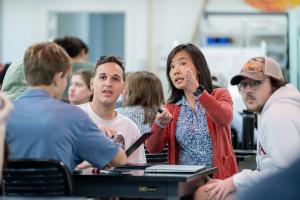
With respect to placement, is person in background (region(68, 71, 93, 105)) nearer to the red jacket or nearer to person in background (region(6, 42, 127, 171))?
the red jacket

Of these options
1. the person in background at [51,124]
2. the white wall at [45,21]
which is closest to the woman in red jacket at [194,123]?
the person in background at [51,124]

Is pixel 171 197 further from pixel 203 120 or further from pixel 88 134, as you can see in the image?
pixel 203 120

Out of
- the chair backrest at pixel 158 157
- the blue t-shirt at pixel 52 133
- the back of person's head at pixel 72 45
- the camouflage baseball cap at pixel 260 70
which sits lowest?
the chair backrest at pixel 158 157

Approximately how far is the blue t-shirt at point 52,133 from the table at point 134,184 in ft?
0.31

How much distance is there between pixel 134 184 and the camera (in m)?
2.46

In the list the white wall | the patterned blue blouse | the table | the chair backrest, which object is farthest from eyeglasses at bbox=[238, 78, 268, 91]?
the white wall

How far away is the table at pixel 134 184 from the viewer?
242 centimetres

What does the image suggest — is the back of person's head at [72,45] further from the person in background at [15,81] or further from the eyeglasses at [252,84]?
the eyeglasses at [252,84]

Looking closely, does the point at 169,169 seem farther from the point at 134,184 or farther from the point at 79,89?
the point at 79,89

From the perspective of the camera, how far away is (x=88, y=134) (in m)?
2.39

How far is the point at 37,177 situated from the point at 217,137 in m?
1.18

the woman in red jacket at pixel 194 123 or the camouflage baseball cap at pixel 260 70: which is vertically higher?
the camouflage baseball cap at pixel 260 70

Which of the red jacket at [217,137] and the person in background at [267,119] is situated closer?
the person in background at [267,119]

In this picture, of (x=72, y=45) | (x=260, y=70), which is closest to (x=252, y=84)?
(x=260, y=70)
